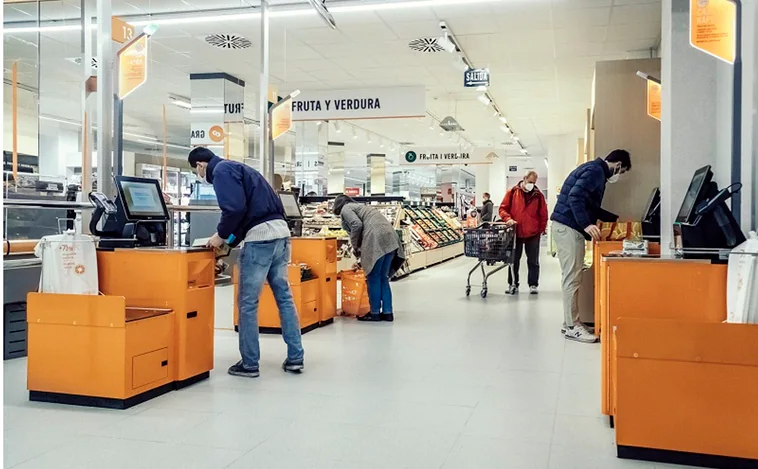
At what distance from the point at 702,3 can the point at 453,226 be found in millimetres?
13670

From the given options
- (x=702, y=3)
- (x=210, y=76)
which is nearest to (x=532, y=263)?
(x=702, y=3)

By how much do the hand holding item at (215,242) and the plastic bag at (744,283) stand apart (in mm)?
2852

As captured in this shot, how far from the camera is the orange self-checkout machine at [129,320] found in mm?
3395

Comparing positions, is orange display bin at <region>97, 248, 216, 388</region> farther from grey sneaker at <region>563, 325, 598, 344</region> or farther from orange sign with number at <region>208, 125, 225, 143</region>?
orange sign with number at <region>208, 125, 225, 143</region>

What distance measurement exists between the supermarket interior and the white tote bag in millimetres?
14

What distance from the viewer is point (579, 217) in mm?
5109

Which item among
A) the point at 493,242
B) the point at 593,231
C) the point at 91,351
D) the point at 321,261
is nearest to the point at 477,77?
the point at 493,242

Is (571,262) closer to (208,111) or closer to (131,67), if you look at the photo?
(131,67)

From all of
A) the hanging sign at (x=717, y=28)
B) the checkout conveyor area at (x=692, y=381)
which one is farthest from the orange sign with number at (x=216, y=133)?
the checkout conveyor area at (x=692, y=381)

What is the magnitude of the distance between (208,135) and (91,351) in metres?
8.66

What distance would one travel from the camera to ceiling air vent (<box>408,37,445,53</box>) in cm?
884

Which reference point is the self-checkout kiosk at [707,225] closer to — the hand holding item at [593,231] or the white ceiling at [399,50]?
the hand holding item at [593,231]

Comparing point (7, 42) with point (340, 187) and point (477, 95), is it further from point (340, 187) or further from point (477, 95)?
point (340, 187)

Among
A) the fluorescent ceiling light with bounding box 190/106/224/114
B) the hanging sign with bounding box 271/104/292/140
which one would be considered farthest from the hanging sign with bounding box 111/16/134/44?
the fluorescent ceiling light with bounding box 190/106/224/114
